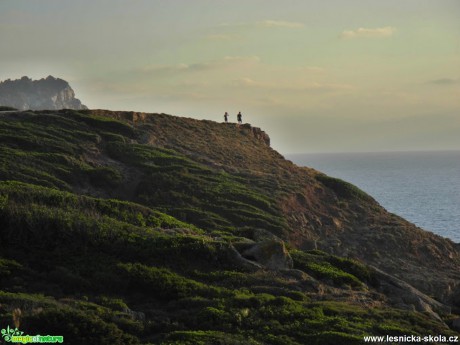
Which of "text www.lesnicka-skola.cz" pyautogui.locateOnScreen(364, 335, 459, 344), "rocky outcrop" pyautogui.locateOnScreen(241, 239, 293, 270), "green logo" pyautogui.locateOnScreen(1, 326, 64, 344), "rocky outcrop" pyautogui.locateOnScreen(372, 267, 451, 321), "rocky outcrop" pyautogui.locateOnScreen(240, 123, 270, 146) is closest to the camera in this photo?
"green logo" pyautogui.locateOnScreen(1, 326, 64, 344)

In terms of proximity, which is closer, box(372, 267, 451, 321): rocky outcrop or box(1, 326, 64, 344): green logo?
box(1, 326, 64, 344): green logo

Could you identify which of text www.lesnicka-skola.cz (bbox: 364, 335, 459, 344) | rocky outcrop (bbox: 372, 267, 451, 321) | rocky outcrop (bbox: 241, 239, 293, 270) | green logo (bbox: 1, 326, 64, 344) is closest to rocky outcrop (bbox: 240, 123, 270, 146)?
rocky outcrop (bbox: 372, 267, 451, 321)

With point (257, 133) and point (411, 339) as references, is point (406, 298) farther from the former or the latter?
point (257, 133)

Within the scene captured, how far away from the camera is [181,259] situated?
26.1 metres

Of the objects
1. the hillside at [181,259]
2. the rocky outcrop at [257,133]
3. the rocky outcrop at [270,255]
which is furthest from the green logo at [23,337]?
the rocky outcrop at [257,133]

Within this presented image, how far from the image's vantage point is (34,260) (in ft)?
79.8

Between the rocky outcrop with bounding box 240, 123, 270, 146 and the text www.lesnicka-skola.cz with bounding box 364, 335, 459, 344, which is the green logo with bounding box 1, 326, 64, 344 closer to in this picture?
the text www.lesnicka-skola.cz with bounding box 364, 335, 459, 344

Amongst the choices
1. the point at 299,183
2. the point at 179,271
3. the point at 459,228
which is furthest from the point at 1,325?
the point at 459,228

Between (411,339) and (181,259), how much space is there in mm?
10195

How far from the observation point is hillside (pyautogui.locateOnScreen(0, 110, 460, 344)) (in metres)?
20.0

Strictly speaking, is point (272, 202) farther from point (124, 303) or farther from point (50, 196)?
point (124, 303)

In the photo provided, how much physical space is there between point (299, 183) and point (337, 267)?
30640mm

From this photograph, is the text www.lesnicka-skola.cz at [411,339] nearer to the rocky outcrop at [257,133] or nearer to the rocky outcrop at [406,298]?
the rocky outcrop at [406,298]

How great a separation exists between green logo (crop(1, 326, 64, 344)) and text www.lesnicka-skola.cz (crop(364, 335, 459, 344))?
9.87 metres
